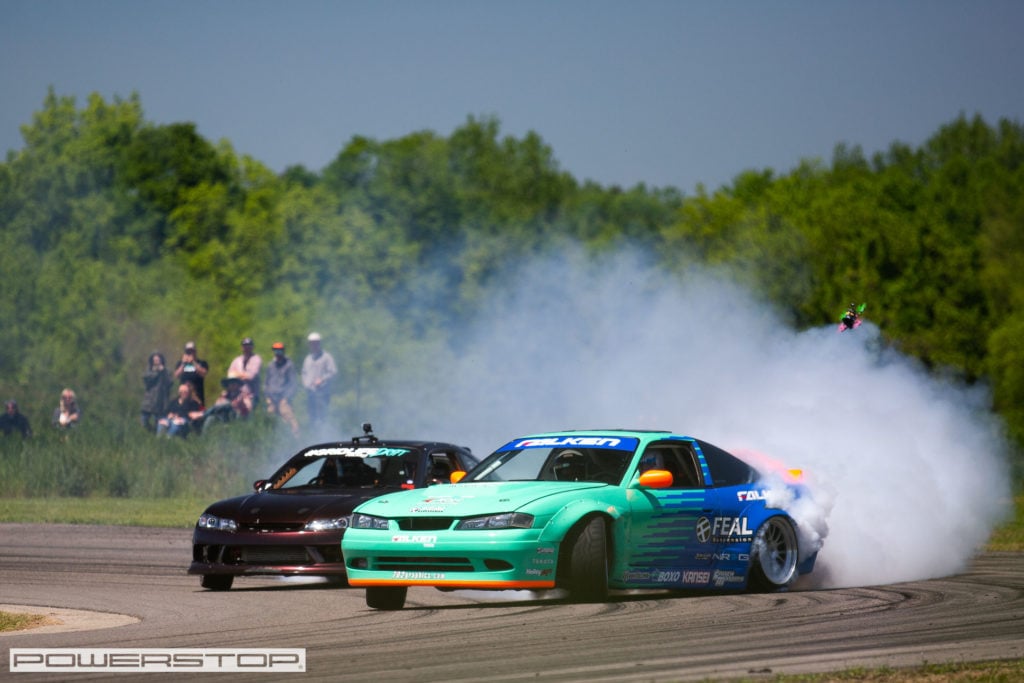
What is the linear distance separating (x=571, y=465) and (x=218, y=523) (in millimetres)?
3162

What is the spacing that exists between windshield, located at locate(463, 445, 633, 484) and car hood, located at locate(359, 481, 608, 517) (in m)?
0.29

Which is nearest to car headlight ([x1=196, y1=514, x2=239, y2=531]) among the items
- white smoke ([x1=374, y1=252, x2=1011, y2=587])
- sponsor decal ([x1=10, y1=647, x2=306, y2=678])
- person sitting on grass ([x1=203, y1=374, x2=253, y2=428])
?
sponsor decal ([x1=10, y1=647, x2=306, y2=678])

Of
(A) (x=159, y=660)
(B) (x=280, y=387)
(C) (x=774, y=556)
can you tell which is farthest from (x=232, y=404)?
(A) (x=159, y=660)

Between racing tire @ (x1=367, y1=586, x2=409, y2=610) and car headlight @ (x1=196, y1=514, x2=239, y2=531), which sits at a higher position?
car headlight @ (x1=196, y1=514, x2=239, y2=531)

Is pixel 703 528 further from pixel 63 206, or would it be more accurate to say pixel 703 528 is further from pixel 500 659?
pixel 63 206

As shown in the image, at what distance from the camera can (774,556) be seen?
14.0 m

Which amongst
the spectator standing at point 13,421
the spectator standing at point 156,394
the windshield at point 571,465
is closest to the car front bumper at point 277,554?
the windshield at point 571,465

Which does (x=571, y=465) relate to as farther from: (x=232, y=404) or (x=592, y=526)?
(x=232, y=404)

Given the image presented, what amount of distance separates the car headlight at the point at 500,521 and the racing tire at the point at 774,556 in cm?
233

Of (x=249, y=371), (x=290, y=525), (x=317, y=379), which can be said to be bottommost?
(x=290, y=525)

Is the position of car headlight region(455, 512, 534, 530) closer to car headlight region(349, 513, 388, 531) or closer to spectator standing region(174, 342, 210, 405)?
car headlight region(349, 513, 388, 531)

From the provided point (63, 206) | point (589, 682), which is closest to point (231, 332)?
point (63, 206)

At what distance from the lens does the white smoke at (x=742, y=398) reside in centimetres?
1595

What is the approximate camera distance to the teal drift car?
39.9 feet
